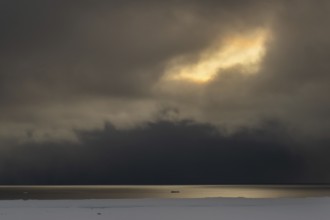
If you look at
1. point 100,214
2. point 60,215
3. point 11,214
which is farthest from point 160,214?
point 11,214

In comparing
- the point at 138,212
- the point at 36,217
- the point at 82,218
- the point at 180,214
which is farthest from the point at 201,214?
the point at 36,217

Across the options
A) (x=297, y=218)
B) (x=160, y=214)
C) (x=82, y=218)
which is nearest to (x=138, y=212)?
(x=160, y=214)

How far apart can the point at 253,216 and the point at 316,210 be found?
21.6 ft

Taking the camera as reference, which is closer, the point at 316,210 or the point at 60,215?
the point at 60,215

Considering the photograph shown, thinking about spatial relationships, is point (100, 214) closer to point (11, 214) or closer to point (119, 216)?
point (119, 216)

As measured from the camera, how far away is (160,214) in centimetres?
3666

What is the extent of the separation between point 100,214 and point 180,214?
529cm

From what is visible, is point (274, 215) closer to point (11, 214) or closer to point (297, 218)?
point (297, 218)

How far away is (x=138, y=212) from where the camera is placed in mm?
38406

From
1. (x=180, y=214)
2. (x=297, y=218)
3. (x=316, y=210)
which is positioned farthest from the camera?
(x=316, y=210)

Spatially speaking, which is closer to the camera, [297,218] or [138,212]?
[297,218]

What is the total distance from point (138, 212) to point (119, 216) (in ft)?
7.88

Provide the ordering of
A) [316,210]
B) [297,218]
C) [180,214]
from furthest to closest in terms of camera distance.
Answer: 1. [316,210]
2. [180,214]
3. [297,218]

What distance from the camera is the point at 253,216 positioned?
35719mm
